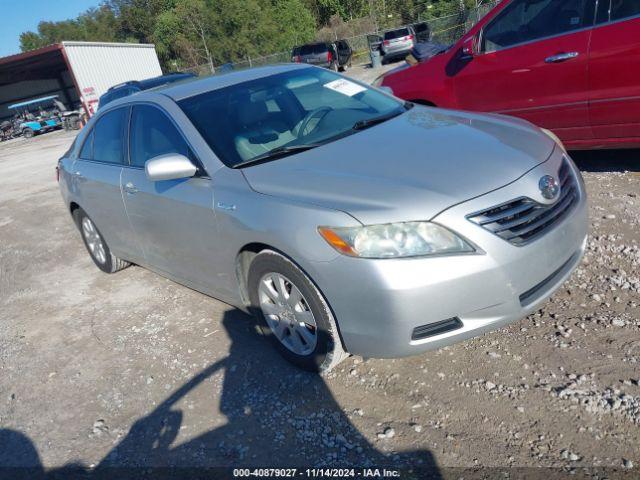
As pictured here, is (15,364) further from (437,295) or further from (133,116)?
(437,295)

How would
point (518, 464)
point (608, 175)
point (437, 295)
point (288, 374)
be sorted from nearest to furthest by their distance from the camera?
point (518, 464) < point (437, 295) < point (288, 374) < point (608, 175)

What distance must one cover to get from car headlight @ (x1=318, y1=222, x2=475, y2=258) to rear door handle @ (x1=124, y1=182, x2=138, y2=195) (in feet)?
6.92

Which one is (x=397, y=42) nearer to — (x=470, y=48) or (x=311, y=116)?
(x=470, y=48)

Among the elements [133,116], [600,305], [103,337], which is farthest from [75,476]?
[600,305]

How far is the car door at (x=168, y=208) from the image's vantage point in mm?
3303

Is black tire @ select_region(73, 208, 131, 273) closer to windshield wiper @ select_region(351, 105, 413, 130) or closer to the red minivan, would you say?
windshield wiper @ select_region(351, 105, 413, 130)

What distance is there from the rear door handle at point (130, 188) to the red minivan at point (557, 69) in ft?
10.9

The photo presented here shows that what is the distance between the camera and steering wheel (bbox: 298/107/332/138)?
354cm

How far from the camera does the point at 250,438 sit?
2.71 meters

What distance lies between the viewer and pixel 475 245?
2436 millimetres

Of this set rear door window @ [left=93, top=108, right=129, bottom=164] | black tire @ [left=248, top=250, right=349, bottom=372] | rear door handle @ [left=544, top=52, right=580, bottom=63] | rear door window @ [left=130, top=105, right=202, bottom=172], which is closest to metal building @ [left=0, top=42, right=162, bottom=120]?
rear door window @ [left=93, top=108, right=129, bottom=164]

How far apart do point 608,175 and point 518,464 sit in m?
3.68

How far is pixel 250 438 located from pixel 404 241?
1270mm

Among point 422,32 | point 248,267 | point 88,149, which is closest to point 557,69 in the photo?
point 248,267
